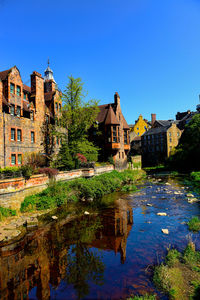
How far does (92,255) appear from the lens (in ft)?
31.8

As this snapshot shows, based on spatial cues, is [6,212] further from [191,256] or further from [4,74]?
[4,74]

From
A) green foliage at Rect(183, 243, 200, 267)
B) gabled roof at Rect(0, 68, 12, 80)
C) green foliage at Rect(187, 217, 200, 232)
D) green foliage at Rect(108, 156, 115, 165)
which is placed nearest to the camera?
green foliage at Rect(183, 243, 200, 267)

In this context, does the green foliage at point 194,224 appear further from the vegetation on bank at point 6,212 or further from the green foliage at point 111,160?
the green foliage at point 111,160

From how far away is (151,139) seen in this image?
210 ft

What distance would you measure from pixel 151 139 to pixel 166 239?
181ft

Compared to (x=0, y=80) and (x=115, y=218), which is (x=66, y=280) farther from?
(x=0, y=80)

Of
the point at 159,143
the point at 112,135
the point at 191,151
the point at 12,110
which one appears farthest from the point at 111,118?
the point at 159,143

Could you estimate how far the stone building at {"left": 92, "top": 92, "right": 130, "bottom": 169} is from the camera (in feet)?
115

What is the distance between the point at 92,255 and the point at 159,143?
55.5 m

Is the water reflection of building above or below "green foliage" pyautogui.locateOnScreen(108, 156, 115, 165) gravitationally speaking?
below

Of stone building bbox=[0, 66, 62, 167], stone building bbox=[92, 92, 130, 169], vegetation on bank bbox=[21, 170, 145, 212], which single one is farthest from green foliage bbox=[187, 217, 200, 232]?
stone building bbox=[92, 92, 130, 169]

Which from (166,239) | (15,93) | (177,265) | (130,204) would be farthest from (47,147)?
(177,265)

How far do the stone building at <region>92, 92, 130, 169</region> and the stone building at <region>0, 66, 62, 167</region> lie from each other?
1013cm

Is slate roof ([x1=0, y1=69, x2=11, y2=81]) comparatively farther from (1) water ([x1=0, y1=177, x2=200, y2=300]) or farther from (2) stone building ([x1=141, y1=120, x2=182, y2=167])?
(2) stone building ([x1=141, y1=120, x2=182, y2=167])
